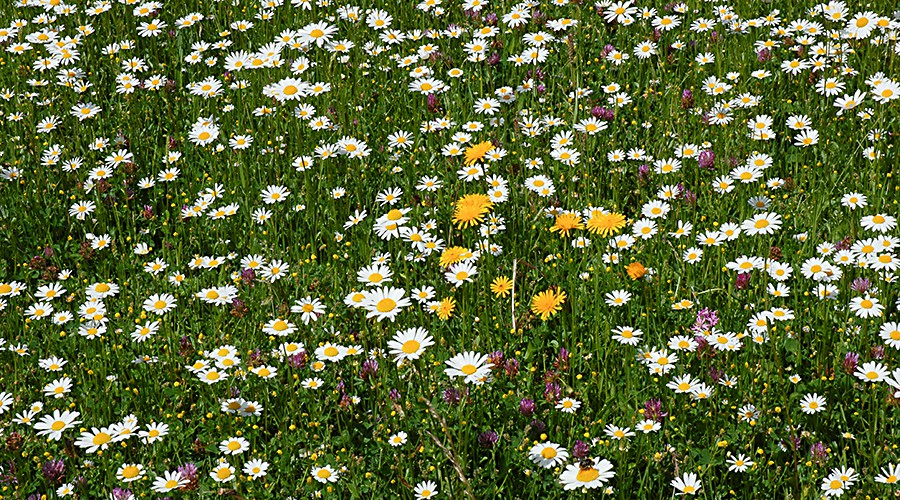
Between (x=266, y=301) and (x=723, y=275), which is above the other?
(x=266, y=301)

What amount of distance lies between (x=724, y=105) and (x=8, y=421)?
12.0ft

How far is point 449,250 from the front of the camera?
13.8 ft

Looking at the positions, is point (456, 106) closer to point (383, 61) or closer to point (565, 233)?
point (383, 61)

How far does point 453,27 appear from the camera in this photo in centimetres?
602

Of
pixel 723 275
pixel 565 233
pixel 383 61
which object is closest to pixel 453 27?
pixel 383 61

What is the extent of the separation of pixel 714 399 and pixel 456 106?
8.39ft

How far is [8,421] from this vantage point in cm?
379

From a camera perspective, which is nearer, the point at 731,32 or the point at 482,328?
the point at 482,328

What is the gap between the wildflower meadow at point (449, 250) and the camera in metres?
3.52

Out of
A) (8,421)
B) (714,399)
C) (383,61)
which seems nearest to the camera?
(714,399)

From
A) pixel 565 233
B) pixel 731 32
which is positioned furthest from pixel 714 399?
pixel 731 32

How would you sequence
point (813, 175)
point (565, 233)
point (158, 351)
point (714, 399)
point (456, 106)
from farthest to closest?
point (456, 106)
point (813, 175)
point (565, 233)
point (158, 351)
point (714, 399)

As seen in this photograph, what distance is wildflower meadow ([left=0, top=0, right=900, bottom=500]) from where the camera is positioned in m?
3.52

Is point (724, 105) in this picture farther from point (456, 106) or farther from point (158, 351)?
point (158, 351)
